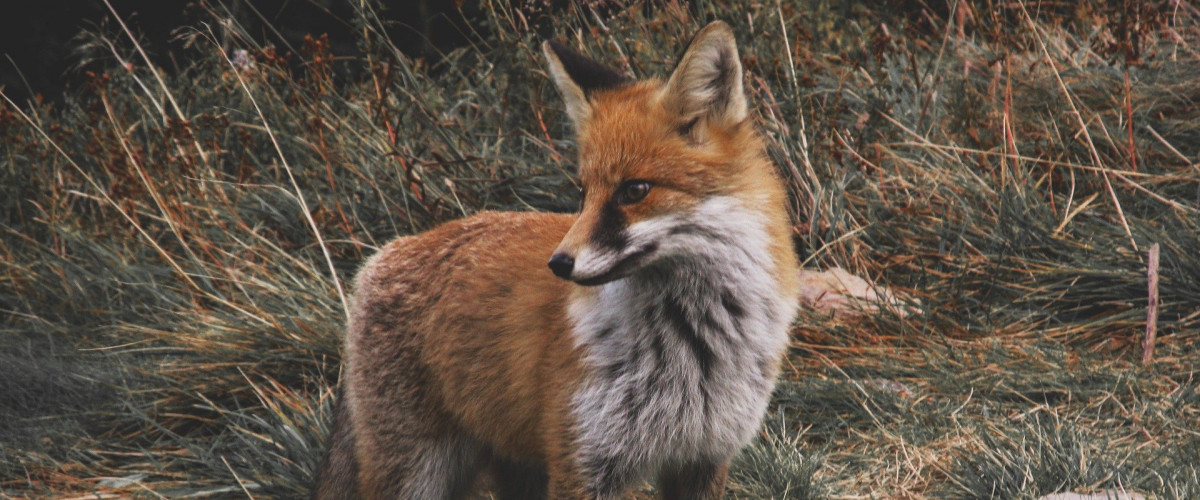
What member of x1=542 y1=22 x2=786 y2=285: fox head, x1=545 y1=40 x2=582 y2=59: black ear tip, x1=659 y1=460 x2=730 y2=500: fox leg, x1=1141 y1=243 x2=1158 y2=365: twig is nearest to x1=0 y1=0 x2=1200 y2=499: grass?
x1=1141 y1=243 x2=1158 y2=365: twig

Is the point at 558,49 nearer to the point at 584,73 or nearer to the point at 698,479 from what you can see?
the point at 584,73

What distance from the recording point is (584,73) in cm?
328

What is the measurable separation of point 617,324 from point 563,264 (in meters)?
0.44

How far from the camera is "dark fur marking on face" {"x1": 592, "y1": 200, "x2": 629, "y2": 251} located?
2.77 m

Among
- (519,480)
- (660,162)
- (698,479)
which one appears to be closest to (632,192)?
(660,162)

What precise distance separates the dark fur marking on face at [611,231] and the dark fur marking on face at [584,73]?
0.54 m

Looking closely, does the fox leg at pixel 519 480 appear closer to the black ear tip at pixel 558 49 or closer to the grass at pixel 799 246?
the grass at pixel 799 246

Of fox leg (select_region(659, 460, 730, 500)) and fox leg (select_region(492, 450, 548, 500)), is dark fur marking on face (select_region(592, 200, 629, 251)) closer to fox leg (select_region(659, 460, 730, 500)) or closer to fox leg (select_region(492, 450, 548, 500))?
fox leg (select_region(659, 460, 730, 500))

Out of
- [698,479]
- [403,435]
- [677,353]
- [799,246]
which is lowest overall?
[799,246]

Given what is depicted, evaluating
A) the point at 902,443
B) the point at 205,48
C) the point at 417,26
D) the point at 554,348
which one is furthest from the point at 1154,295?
the point at 205,48

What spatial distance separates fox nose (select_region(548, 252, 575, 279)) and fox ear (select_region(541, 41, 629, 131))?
65 centimetres

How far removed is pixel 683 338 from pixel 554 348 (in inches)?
14.8

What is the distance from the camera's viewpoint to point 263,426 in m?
4.18

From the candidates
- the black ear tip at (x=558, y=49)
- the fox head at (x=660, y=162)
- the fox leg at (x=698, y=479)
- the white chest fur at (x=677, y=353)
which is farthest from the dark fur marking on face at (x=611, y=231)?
the fox leg at (x=698, y=479)
